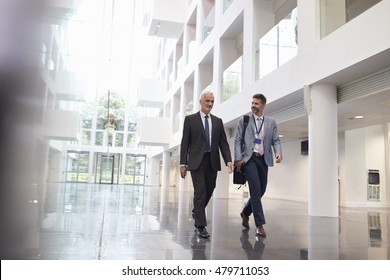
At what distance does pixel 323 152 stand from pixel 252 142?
3814mm

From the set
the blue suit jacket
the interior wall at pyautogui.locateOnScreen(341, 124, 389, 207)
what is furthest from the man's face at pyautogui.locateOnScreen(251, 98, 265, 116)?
the interior wall at pyautogui.locateOnScreen(341, 124, 389, 207)

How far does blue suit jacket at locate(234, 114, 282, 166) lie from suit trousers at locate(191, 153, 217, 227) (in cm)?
44

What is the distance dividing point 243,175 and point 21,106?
360cm

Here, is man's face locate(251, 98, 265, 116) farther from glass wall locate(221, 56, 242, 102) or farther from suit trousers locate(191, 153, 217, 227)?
glass wall locate(221, 56, 242, 102)

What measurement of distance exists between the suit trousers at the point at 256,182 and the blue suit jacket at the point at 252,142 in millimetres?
79

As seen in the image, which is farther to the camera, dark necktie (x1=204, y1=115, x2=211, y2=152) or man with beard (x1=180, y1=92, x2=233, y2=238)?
dark necktie (x1=204, y1=115, x2=211, y2=152)

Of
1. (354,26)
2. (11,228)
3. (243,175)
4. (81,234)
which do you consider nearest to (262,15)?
(354,26)

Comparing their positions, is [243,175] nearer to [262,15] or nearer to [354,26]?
[354,26]

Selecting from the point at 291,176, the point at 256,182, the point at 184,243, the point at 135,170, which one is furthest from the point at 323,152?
the point at 135,170

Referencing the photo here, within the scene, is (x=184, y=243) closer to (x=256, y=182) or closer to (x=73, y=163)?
(x=256, y=182)

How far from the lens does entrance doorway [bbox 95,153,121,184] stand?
39.4 meters

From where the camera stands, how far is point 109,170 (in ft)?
131

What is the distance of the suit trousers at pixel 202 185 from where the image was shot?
4.12 meters

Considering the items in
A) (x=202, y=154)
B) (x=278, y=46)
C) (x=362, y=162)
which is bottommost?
(x=202, y=154)
